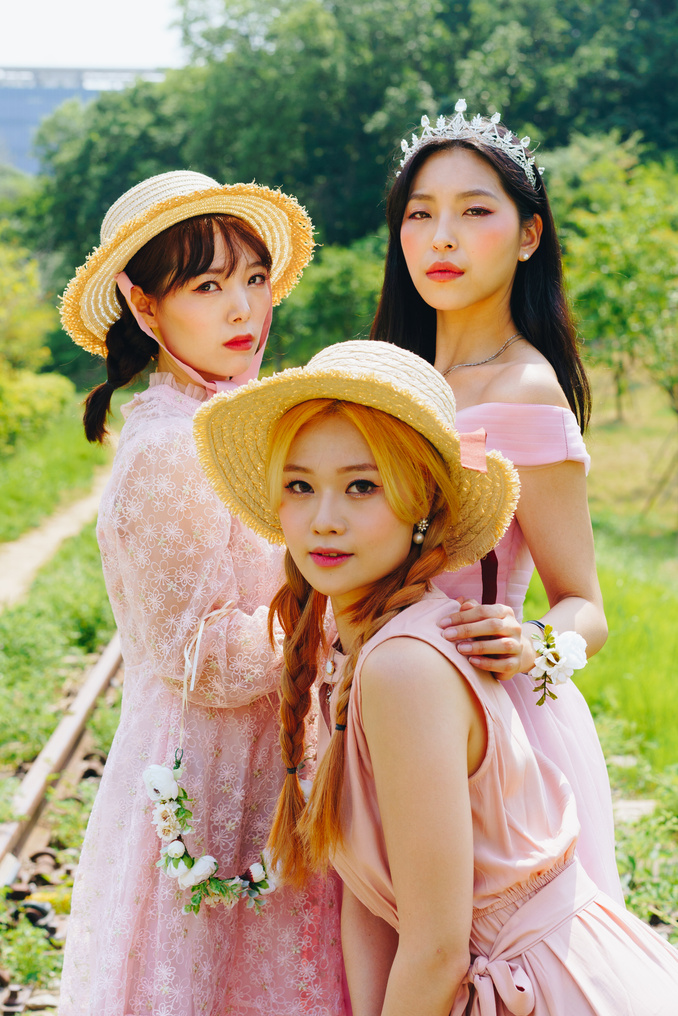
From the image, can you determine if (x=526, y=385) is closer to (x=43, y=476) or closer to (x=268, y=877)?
(x=268, y=877)

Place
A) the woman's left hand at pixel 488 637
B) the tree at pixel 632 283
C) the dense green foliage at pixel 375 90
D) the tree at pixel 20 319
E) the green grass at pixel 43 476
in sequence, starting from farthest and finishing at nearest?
the dense green foliage at pixel 375 90
the tree at pixel 20 319
the tree at pixel 632 283
the green grass at pixel 43 476
the woman's left hand at pixel 488 637

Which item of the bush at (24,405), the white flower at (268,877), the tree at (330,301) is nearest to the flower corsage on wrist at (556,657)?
the white flower at (268,877)

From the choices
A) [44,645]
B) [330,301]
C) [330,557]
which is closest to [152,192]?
[330,557]

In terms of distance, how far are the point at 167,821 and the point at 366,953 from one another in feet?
1.62

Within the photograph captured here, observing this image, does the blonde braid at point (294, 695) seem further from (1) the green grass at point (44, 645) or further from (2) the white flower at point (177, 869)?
(1) the green grass at point (44, 645)

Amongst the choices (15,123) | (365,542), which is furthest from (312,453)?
(15,123)

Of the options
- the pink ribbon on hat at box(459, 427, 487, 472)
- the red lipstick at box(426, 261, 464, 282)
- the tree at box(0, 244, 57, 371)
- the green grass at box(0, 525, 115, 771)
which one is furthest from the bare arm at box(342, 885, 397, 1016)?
the tree at box(0, 244, 57, 371)

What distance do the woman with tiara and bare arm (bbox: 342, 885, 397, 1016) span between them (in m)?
0.44

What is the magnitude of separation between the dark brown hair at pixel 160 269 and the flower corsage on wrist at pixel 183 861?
3.33 feet

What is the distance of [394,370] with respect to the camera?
1558 mm

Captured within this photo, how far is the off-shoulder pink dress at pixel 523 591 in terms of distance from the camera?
5.92 feet

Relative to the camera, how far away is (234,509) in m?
1.92

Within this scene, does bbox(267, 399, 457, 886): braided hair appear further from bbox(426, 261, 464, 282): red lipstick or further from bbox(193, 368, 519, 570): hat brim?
bbox(426, 261, 464, 282): red lipstick

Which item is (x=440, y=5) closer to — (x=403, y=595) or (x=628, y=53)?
(x=628, y=53)
